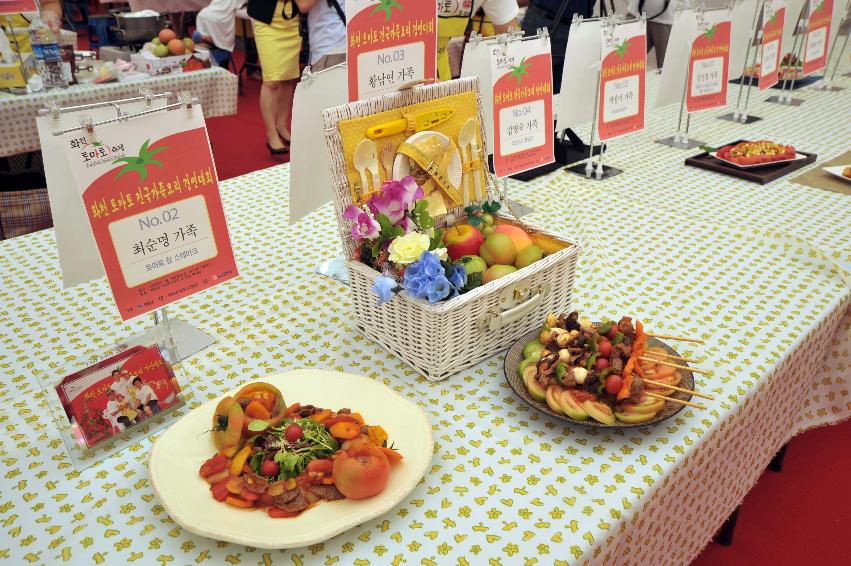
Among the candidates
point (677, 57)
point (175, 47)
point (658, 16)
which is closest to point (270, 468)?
point (677, 57)

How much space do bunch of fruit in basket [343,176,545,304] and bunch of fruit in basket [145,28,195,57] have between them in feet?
7.06

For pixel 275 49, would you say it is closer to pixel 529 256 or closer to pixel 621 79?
pixel 621 79

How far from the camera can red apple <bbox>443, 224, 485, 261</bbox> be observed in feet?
3.32

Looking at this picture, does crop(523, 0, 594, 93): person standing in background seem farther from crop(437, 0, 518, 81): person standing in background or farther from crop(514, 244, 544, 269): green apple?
crop(514, 244, 544, 269): green apple

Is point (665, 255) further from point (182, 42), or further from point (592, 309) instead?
point (182, 42)

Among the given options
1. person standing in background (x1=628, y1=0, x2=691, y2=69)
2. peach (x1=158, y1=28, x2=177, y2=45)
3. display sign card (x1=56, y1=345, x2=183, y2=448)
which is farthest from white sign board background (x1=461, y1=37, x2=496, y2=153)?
person standing in background (x1=628, y1=0, x2=691, y2=69)

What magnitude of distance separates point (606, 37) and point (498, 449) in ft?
3.71

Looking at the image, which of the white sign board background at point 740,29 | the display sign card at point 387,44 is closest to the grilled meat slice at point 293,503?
the display sign card at point 387,44

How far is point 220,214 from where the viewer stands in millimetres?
913

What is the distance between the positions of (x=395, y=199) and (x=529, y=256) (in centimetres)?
23

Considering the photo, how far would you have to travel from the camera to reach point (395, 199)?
0.91 meters

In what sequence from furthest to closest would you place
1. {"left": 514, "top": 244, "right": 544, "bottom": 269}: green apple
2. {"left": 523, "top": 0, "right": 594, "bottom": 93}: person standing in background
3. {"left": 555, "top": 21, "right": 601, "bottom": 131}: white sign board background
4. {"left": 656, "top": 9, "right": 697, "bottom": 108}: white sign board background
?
{"left": 523, "top": 0, "right": 594, "bottom": 93}: person standing in background → {"left": 656, "top": 9, "right": 697, "bottom": 108}: white sign board background → {"left": 555, "top": 21, "right": 601, "bottom": 131}: white sign board background → {"left": 514, "top": 244, "right": 544, "bottom": 269}: green apple

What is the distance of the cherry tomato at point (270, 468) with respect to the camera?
2.24 ft

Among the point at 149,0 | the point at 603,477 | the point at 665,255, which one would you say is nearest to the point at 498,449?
the point at 603,477
